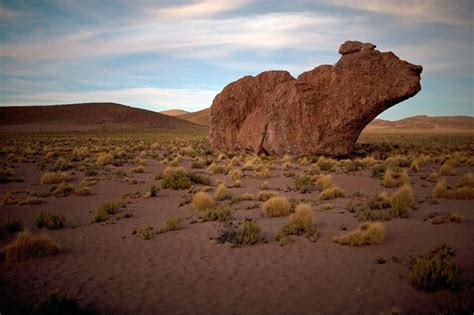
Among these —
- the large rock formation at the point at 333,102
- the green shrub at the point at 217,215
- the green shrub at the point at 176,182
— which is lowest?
the green shrub at the point at 217,215

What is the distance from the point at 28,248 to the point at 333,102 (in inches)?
738

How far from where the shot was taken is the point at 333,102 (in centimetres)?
2248

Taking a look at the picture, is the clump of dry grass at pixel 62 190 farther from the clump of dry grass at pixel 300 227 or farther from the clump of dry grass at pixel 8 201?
the clump of dry grass at pixel 300 227

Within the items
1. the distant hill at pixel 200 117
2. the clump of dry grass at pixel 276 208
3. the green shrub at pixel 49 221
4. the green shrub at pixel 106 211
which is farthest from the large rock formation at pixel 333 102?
the distant hill at pixel 200 117

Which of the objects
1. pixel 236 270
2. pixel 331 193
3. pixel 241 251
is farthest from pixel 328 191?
pixel 236 270

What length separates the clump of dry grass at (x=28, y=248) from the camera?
7715 millimetres

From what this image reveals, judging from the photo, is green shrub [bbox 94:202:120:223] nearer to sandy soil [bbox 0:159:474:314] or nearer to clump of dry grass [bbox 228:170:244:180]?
sandy soil [bbox 0:159:474:314]

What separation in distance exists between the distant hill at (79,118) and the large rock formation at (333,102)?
7250 cm

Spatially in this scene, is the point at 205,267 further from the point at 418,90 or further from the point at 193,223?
the point at 418,90

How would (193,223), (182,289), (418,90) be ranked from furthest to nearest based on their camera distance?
(418,90)
(193,223)
(182,289)

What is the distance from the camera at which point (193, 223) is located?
10.5m

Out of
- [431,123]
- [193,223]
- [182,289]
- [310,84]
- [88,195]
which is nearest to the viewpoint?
[182,289]

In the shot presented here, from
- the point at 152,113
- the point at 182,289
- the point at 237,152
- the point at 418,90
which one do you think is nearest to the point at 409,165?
the point at 418,90

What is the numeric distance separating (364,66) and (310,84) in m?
3.55
